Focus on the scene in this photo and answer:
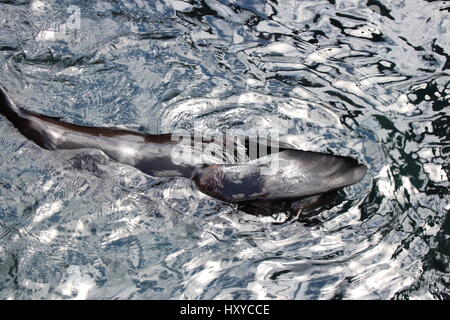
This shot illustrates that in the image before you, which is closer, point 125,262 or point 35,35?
point 125,262

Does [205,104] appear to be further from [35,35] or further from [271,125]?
[35,35]

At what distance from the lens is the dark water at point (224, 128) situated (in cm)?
266

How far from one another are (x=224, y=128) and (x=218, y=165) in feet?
→ 2.11

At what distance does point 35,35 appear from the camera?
12.8 feet

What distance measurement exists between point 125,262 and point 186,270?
0.31 meters

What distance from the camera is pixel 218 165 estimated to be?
272cm

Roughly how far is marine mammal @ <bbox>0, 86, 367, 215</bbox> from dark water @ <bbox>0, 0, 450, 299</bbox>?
0.26 ft

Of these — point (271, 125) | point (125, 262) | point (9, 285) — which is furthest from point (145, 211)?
point (271, 125)

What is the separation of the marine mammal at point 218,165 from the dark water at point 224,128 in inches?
3.2

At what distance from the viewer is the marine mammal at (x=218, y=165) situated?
8.59 ft

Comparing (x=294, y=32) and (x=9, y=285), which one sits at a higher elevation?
(x=294, y=32)

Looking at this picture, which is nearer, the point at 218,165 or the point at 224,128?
the point at 218,165

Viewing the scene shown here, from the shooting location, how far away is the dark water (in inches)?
105

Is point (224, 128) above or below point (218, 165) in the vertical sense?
below
